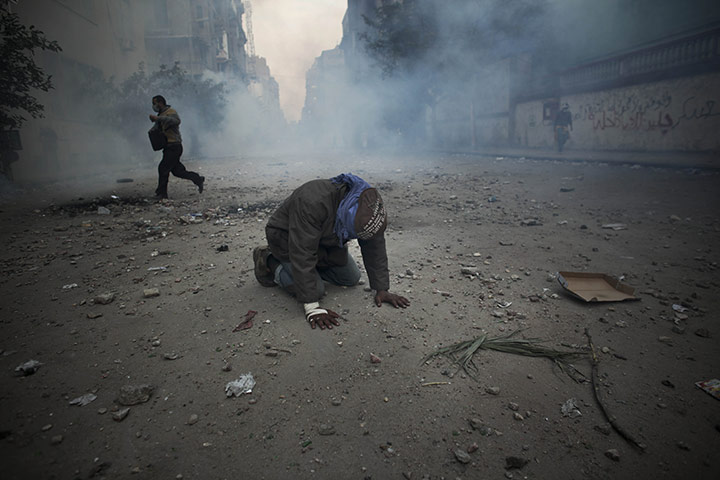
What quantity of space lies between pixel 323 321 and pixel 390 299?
48 centimetres

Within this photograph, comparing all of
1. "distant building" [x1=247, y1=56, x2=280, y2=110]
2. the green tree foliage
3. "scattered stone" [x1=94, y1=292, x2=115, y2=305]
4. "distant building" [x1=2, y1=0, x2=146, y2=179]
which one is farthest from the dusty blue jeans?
"distant building" [x1=247, y1=56, x2=280, y2=110]

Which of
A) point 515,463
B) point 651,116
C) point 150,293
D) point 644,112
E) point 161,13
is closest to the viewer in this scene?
point 515,463

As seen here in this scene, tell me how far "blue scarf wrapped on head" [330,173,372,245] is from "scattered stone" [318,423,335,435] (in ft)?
3.15

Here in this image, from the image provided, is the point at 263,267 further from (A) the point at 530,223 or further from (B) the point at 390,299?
(A) the point at 530,223

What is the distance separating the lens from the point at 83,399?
1633mm

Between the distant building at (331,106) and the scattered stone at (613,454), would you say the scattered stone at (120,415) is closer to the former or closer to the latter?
the scattered stone at (613,454)

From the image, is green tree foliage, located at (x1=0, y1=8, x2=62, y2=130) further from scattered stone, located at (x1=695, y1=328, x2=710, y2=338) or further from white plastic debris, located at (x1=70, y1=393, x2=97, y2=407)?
scattered stone, located at (x1=695, y1=328, x2=710, y2=338)

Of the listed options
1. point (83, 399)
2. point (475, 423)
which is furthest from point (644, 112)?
Result: point (83, 399)

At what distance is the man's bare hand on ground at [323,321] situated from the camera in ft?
7.00

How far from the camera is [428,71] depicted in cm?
1670

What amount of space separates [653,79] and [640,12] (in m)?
5.03

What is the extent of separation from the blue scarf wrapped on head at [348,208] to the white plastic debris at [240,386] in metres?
0.89

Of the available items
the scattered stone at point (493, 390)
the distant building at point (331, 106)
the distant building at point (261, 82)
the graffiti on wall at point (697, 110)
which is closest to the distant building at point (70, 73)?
the scattered stone at point (493, 390)

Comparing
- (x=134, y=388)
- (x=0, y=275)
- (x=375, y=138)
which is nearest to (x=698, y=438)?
(x=134, y=388)
